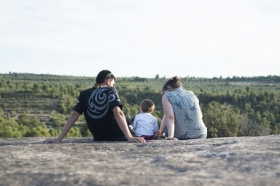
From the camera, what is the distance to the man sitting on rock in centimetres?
634

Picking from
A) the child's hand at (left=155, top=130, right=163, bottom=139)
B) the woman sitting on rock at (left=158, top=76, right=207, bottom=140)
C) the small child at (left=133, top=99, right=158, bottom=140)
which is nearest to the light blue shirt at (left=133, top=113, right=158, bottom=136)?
the small child at (left=133, top=99, right=158, bottom=140)

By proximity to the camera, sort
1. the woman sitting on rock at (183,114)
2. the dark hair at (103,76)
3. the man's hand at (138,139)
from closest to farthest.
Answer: the man's hand at (138,139)
the dark hair at (103,76)
the woman sitting on rock at (183,114)

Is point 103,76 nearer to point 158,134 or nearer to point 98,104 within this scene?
point 98,104

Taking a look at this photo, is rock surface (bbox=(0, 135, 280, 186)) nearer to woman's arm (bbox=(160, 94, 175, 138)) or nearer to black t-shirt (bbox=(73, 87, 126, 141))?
black t-shirt (bbox=(73, 87, 126, 141))

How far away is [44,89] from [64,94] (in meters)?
4.23

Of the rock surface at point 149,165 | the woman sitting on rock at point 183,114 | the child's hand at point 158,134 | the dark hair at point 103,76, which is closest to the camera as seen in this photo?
the rock surface at point 149,165

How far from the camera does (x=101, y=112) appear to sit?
6.44 m

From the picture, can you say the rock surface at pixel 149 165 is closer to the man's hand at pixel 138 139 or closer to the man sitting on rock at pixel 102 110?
the man's hand at pixel 138 139

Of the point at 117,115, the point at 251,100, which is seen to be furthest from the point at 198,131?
the point at 251,100

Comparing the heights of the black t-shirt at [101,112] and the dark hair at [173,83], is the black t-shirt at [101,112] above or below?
below

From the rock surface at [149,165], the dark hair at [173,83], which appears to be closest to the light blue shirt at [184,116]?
the dark hair at [173,83]

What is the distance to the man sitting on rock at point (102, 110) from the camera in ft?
20.8

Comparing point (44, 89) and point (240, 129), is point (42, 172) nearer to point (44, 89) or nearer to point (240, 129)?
point (240, 129)

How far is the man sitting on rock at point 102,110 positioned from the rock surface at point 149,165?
4.56 ft
